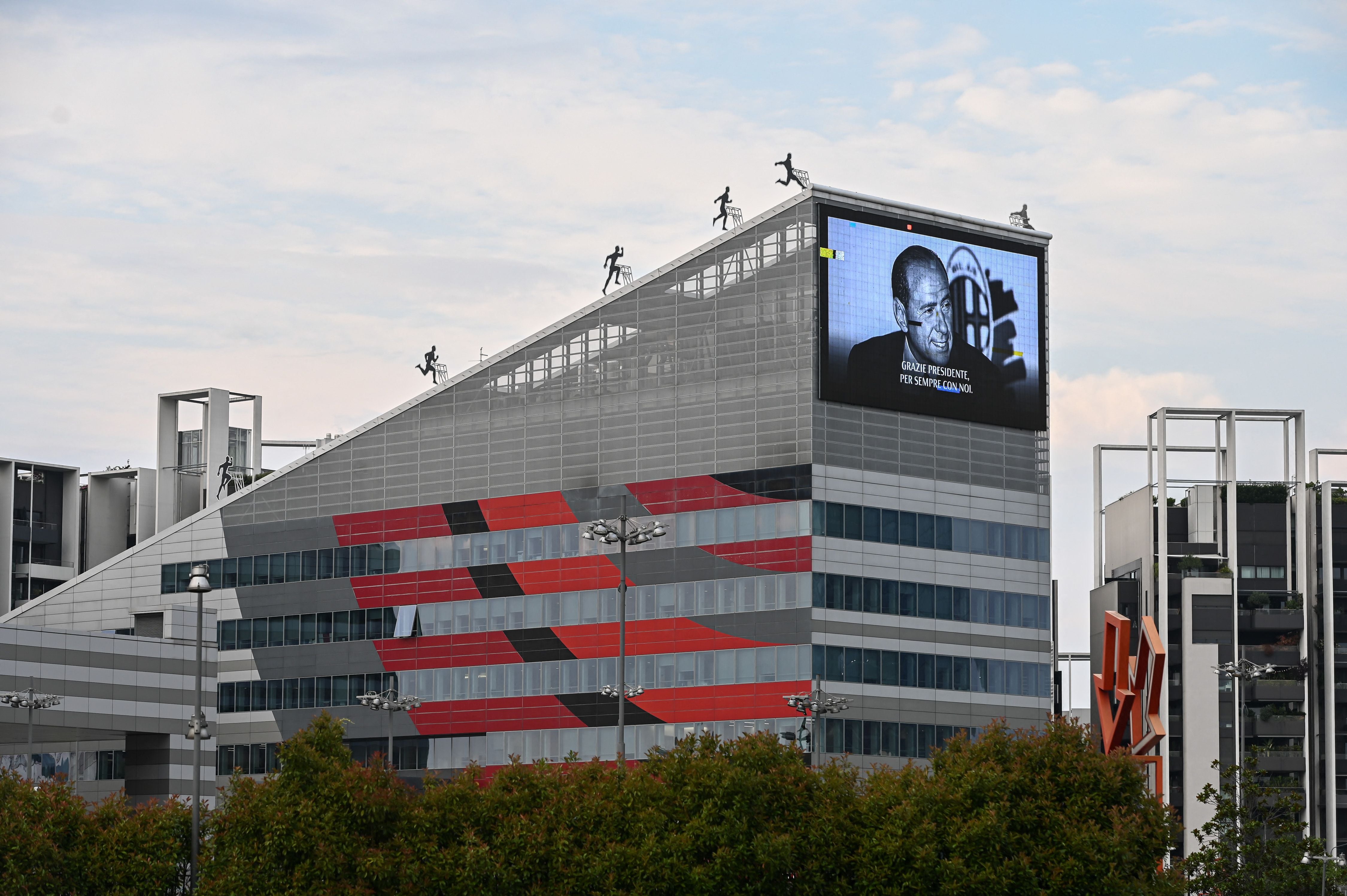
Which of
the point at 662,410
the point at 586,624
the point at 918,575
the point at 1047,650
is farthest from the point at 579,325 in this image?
the point at 1047,650

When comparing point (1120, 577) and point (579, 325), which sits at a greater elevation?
point (579, 325)

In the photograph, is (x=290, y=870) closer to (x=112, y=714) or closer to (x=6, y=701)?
(x=6, y=701)

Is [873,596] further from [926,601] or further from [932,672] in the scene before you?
[932,672]

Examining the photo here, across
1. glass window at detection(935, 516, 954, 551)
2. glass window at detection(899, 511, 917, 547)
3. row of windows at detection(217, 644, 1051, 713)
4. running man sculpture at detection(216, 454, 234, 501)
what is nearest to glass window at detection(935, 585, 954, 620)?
glass window at detection(935, 516, 954, 551)

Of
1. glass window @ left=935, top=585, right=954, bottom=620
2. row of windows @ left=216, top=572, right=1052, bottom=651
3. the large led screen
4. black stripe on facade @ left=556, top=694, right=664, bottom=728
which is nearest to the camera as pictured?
row of windows @ left=216, top=572, right=1052, bottom=651

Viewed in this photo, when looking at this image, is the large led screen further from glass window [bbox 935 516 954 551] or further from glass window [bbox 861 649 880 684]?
glass window [bbox 861 649 880 684]

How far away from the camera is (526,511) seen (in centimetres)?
11725

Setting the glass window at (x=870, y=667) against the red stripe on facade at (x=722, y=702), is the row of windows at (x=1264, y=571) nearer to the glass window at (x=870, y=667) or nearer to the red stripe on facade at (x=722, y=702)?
the glass window at (x=870, y=667)

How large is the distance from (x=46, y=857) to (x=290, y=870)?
8.30m

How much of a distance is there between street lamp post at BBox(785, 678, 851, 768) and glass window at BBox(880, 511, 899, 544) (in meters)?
9.32

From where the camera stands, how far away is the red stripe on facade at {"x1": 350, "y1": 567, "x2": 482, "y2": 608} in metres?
119

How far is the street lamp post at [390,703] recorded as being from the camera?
102 metres

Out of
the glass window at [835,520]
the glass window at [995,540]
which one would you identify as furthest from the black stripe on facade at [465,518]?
the glass window at [995,540]

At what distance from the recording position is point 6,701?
10325 cm
